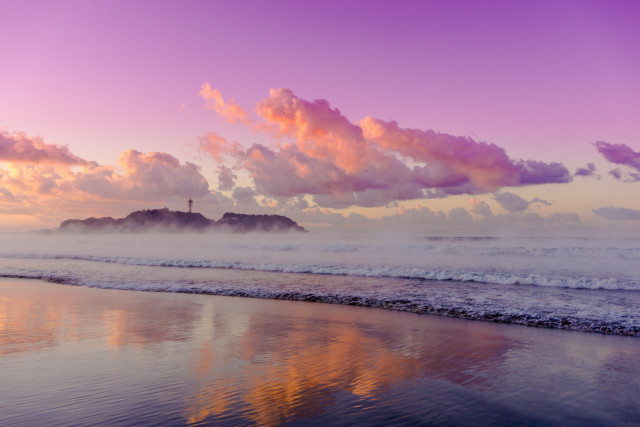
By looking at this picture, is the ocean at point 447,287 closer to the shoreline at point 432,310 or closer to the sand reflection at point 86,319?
the shoreline at point 432,310

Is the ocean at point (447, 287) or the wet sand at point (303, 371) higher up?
the ocean at point (447, 287)

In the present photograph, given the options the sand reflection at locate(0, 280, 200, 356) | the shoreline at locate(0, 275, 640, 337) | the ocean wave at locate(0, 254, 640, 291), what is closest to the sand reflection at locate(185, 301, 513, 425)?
the sand reflection at locate(0, 280, 200, 356)

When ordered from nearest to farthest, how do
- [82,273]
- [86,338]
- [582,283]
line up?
[86,338], [582,283], [82,273]

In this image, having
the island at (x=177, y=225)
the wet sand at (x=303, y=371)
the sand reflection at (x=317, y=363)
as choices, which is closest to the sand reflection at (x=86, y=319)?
the wet sand at (x=303, y=371)

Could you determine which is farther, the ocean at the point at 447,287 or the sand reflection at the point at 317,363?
the ocean at the point at 447,287

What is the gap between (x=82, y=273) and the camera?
26125 millimetres

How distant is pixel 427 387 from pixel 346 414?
1785 mm

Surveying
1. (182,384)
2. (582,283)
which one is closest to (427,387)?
(182,384)

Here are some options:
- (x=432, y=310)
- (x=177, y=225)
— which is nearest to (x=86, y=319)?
(x=432, y=310)

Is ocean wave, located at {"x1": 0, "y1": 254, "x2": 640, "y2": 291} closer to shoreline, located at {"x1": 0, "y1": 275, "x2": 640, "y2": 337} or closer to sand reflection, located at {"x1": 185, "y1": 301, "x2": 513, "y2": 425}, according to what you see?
shoreline, located at {"x1": 0, "y1": 275, "x2": 640, "y2": 337}

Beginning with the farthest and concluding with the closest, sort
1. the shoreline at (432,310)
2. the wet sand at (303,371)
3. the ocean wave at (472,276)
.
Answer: the ocean wave at (472,276) < the shoreline at (432,310) < the wet sand at (303,371)

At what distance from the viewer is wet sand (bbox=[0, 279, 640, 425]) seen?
219 inches

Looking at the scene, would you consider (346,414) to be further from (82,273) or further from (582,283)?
(82,273)

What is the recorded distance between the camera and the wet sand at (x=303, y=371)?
5559 millimetres
